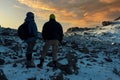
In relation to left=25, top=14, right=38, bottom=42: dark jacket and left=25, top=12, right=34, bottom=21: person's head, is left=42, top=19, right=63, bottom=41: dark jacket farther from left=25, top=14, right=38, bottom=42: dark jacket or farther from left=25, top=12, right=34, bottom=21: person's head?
left=25, top=12, right=34, bottom=21: person's head

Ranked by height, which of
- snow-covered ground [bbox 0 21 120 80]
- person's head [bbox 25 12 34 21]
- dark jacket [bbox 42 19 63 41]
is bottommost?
snow-covered ground [bbox 0 21 120 80]

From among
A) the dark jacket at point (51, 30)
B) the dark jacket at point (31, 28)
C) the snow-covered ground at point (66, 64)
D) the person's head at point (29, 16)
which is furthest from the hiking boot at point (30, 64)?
the person's head at point (29, 16)

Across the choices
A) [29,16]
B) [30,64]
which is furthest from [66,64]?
[29,16]

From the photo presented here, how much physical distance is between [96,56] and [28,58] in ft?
26.1

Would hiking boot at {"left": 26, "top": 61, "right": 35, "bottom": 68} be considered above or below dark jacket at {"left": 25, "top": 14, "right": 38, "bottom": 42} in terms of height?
below

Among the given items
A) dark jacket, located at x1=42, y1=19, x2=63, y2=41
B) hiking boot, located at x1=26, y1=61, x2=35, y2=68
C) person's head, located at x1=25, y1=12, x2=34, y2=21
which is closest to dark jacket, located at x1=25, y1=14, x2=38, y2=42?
person's head, located at x1=25, y1=12, x2=34, y2=21

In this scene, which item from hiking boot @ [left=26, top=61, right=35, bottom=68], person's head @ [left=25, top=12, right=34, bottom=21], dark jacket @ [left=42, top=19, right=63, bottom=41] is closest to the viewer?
person's head @ [left=25, top=12, right=34, bottom=21]

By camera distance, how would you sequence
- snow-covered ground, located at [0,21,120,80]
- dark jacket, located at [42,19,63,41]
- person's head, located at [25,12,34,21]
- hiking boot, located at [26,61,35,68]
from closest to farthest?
snow-covered ground, located at [0,21,120,80]
person's head, located at [25,12,34,21]
dark jacket, located at [42,19,63,41]
hiking boot, located at [26,61,35,68]

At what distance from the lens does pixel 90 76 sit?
17.9 m

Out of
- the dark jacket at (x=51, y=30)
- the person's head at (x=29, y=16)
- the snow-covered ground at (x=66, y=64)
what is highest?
the person's head at (x=29, y=16)

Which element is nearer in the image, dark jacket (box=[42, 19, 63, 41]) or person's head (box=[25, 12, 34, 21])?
person's head (box=[25, 12, 34, 21])

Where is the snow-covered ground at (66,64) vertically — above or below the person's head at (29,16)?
below

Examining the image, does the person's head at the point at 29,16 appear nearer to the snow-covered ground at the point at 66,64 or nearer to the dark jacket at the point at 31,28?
the dark jacket at the point at 31,28

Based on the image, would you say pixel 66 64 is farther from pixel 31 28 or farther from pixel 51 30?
pixel 31 28
